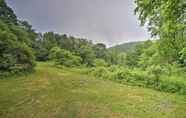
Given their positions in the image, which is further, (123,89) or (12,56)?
(12,56)

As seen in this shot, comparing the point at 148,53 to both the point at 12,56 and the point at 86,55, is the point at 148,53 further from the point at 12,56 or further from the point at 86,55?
the point at 86,55

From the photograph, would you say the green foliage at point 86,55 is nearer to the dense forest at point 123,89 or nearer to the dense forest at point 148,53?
the dense forest at point 148,53

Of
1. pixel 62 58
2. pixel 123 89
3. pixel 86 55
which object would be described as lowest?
pixel 123 89

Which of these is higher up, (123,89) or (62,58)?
(62,58)

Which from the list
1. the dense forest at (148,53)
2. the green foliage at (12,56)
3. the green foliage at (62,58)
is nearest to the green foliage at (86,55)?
the dense forest at (148,53)

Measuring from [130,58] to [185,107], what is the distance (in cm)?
2933

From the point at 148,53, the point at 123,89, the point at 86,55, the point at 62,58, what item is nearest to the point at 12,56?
the point at 123,89

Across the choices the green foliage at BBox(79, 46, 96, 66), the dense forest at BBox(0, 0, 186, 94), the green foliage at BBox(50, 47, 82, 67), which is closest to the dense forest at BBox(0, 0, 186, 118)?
the dense forest at BBox(0, 0, 186, 94)

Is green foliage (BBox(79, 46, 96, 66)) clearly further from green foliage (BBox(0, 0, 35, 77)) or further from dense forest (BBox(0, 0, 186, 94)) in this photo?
green foliage (BBox(0, 0, 35, 77))

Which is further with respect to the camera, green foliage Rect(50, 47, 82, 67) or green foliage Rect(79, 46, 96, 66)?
green foliage Rect(79, 46, 96, 66)

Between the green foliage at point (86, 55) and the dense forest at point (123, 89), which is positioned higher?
the green foliage at point (86, 55)

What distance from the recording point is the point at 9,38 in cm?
1791

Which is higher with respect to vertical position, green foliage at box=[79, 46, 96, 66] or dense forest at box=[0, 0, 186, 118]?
green foliage at box=[79, 46, 96, 66]

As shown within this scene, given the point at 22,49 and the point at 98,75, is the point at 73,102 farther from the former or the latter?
the point at 98,75
